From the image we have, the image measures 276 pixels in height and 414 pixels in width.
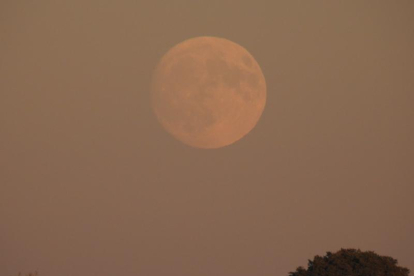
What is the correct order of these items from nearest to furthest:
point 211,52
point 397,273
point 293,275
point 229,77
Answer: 1. point 397,273
2. point 293,275
3. point 229,77
4. point 211,52

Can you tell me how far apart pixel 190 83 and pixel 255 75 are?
2015cm

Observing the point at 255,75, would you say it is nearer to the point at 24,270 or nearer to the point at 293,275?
the point at 24,270

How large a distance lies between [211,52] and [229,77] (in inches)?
696

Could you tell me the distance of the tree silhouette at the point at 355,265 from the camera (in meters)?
51.4

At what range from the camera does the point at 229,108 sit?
18862 cm

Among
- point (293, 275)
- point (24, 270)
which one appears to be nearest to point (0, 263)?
point (24, 270)

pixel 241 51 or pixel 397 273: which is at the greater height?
pixel 241 51

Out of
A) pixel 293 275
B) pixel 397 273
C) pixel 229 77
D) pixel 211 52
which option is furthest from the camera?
pixel 211 52

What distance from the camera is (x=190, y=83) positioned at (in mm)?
194500

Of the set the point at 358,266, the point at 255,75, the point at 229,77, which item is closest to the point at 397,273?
the point at 358,266

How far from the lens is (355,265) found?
52562 millimetres

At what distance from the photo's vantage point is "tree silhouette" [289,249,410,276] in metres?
51.4

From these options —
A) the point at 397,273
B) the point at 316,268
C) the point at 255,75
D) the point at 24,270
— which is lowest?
the point at 397,273

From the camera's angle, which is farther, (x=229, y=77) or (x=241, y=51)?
(x=241, y=51)
